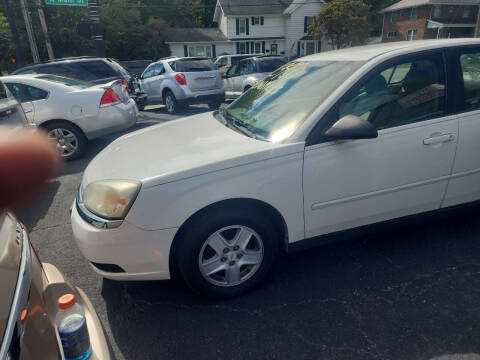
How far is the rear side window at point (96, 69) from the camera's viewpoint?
854 cm

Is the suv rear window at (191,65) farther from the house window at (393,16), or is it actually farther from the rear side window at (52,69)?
the house window at (393,16)

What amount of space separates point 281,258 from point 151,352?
4.36ft

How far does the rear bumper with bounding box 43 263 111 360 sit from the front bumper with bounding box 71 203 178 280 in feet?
1.48

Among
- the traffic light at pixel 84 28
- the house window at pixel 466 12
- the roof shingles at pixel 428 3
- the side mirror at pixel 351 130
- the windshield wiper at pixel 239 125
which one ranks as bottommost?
the windshield wiper at pixel 239 125

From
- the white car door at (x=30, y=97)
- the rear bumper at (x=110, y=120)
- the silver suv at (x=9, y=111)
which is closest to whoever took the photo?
the silver suv at (x=9, y=111)

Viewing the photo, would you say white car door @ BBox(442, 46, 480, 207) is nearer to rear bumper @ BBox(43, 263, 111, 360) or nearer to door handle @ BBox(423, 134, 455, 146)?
door handle @ BBox(423, 134, 455, 146)

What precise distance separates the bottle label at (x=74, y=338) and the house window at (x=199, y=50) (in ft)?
143

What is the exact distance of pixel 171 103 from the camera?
11391 mm

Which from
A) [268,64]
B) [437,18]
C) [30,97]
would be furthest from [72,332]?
[437,18]

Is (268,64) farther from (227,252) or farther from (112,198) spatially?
(112,198)

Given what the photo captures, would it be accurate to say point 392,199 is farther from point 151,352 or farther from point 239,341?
point 151,352

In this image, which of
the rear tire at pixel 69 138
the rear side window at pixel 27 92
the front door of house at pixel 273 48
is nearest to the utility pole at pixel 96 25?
the rear side window at pixel 27 92

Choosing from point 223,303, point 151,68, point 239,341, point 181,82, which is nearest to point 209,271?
point 223,303

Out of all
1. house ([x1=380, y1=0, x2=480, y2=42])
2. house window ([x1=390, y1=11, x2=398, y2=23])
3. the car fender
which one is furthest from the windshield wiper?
house window ([x1=390, y1=11, x2=398, y2=23])
